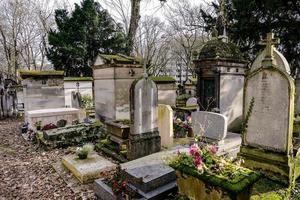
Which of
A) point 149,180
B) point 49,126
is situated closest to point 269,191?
point 149,180

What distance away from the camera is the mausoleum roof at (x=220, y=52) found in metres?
9.35

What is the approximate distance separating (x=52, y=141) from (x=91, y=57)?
14388mm

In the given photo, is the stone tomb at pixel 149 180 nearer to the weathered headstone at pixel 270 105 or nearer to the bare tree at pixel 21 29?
the weathered headstone at pixel 270 105

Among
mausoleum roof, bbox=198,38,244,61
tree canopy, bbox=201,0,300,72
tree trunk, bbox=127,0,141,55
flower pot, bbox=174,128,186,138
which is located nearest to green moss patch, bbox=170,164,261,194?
flower pot, bbox=174,128,186,138

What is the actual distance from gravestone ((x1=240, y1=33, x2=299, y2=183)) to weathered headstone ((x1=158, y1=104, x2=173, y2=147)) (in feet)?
8.20

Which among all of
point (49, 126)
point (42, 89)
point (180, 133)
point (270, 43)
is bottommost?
point (180, 133)

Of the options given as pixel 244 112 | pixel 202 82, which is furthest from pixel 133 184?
pixel 202 82

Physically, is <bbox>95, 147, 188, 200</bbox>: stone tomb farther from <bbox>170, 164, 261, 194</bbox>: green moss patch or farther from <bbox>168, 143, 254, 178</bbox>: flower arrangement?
<bbox>170, 164, 261, 194</bbox>: green moss patch

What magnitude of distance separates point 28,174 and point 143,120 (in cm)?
334

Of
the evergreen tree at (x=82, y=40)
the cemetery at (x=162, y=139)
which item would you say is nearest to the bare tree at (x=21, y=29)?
the evergreen tree at (x=82, y=40)

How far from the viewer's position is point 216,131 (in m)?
6.20

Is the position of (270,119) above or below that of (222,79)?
below

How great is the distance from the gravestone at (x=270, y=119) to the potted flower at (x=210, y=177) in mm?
1882

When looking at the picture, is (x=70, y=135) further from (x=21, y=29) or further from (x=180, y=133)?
(x=21, y=29)
